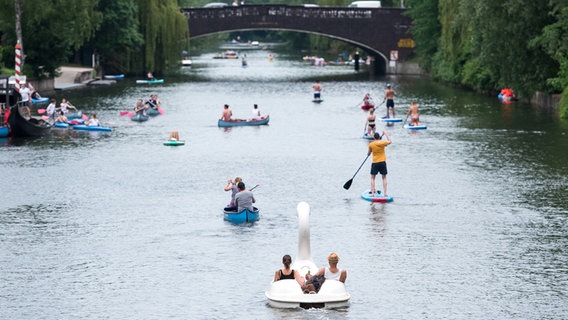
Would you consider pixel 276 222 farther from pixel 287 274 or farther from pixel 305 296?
pixel 305 296

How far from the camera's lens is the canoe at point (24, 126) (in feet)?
175

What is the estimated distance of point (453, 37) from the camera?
296 feet

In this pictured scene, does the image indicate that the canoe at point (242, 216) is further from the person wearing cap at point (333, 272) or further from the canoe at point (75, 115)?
the canoe at point (75, 115)

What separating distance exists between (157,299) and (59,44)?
6099cm

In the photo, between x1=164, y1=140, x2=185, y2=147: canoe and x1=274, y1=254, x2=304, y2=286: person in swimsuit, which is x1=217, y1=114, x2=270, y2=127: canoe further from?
x1=274, y1=254, x2=304, y2=286: person in swimsuit

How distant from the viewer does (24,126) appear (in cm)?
5369

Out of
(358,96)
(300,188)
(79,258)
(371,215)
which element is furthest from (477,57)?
(79,258)

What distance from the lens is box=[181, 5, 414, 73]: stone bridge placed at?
117 metres

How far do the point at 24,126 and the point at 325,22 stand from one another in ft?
220

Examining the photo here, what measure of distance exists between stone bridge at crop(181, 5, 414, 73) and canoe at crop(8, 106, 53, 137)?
207 feet

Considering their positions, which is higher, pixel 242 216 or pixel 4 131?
pixel 4 131

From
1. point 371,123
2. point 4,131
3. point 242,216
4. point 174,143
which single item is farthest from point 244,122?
point 242,216

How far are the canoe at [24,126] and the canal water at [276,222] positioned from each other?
4.00ft

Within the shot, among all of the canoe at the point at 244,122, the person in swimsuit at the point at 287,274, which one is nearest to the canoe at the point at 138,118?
the canoe at the point at 244,122
